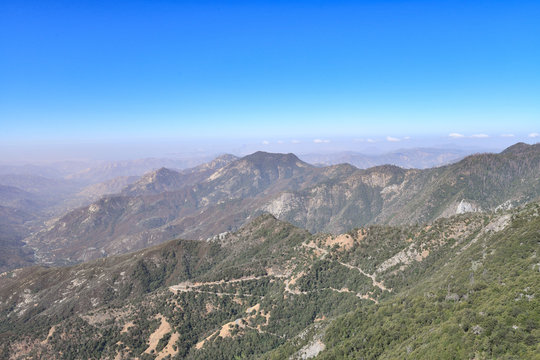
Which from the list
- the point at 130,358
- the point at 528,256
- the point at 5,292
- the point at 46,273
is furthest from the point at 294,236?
the point at 5,292

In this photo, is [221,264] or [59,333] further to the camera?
[221,264]

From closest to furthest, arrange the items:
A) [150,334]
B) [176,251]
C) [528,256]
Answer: [528,256] < [150,334] < [176,251]

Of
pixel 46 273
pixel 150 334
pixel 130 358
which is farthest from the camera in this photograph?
pixel 46 273

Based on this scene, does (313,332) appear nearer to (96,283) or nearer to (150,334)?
(150,334)

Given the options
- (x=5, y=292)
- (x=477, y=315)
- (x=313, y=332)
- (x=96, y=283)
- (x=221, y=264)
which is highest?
(x=477, y=315)

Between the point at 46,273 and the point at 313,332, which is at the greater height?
the point at 313,332

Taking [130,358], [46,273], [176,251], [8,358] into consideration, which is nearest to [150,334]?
[130,358]
